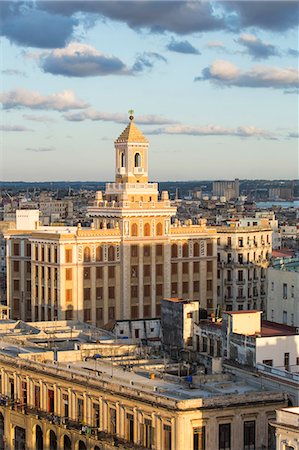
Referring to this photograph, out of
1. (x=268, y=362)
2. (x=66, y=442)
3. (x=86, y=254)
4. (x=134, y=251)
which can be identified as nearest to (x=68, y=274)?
(x=86, y=254)

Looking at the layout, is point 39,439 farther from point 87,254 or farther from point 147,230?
point 147,230

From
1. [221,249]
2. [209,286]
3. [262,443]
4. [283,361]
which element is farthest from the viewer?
[221,249]

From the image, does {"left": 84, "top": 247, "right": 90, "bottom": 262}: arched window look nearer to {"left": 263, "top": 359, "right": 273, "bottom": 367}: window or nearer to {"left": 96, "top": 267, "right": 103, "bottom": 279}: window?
{"left": 96, "top": 267, "right": 103, "bottom": 279}: window

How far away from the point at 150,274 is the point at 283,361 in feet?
141

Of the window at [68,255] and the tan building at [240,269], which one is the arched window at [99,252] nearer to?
the window at [68,255]

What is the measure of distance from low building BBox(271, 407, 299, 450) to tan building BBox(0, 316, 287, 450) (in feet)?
23.0

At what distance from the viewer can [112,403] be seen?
64.2 m

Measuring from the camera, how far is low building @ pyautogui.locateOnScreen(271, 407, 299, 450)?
5231cm

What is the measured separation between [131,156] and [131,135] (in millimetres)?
1936

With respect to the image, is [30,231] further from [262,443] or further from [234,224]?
[262,443]

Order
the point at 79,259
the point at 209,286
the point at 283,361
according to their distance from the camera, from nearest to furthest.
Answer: the point at 283,361, the point at 79,259, the point at 209,286

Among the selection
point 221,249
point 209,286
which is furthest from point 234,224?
point 209,286

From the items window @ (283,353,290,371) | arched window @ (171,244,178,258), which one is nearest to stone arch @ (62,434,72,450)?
window @ (283,353,290,371)

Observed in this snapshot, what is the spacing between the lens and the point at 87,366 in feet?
233
